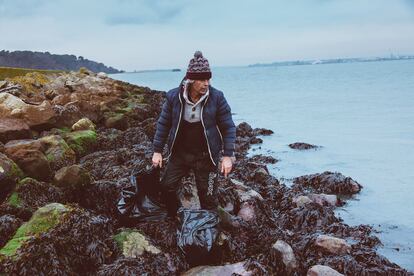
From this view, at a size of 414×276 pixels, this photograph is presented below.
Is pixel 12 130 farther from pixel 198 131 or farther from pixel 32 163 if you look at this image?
pixel 198 131

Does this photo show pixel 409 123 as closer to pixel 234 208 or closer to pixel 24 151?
pixel 234 208

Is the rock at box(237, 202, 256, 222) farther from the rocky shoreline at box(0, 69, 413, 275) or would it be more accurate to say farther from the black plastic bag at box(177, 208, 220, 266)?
the black plastic bag at box(177, 208, 220, 266)

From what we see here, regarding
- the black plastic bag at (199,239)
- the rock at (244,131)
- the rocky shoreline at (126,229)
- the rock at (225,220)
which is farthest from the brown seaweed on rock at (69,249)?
the rock at (244,131)

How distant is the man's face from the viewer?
4.50 meters

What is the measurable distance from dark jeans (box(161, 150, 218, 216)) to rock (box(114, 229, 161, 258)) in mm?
719

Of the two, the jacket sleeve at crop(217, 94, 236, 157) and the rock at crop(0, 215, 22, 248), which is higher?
the jacket sleeve at crop(217, 94, 236, 157)

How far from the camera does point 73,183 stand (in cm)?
571

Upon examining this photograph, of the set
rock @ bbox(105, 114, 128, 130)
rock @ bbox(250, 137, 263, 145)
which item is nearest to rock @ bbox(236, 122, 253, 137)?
rock @ bbox(250, 137, 263, 145)

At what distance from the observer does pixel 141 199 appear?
17.1 ft

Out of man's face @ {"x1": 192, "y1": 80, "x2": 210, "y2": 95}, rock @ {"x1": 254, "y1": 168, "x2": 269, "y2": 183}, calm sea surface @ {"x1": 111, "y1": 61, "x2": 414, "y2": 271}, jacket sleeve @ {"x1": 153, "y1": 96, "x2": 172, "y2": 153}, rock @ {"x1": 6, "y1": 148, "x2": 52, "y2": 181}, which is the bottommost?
calm sea surface @ {"x1": 111, "y1": 61, "x2": 414, "y2": 271}

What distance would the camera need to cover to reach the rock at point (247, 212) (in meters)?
6.29

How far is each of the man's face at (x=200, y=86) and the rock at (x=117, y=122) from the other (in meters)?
9.81

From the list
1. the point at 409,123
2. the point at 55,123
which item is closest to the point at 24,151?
the point at 55,123

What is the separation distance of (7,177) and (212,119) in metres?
2.74
